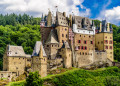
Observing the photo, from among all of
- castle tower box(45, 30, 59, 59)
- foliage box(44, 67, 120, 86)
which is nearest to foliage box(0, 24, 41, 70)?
castle tower box(45, 30, 59, 59)

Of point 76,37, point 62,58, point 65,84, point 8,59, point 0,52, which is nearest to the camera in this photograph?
point 65,84

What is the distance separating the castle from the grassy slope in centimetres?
330

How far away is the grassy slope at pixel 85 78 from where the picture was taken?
45.6 m

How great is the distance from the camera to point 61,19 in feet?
188

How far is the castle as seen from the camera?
48594mm

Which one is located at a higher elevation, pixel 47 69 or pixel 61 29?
pixel 61 29

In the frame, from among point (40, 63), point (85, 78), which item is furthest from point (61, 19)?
point (85, 78)

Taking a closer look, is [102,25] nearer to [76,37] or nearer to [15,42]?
[76,37]

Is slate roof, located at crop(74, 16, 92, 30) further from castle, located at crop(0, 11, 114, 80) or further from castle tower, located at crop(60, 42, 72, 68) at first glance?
castle tower, located at crop(60, 42, 72, 68)

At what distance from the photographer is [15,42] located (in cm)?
8738

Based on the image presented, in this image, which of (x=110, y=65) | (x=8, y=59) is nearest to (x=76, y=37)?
(x=110, y=65)

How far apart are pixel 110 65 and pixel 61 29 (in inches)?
799

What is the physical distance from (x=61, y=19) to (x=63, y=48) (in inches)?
375

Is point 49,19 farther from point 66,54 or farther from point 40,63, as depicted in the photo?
point 40,63
